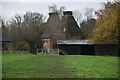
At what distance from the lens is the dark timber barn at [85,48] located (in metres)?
33.4

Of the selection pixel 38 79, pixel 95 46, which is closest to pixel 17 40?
pixel 95 46

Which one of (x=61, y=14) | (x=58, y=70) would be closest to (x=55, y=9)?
(x=61, y=14)

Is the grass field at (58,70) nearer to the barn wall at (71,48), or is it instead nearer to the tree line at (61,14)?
the tree line at (61,14)

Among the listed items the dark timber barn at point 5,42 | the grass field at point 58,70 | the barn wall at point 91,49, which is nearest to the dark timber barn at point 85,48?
the barn wall at point 91,49

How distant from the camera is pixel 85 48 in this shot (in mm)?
35844

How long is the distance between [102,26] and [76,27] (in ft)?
63.3

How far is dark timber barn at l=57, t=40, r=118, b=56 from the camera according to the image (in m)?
33.4

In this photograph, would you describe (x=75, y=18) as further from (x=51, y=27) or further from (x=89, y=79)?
(x=89, y=79)

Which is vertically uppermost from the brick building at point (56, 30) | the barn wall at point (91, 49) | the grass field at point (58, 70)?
the brick building at point (56, 30)

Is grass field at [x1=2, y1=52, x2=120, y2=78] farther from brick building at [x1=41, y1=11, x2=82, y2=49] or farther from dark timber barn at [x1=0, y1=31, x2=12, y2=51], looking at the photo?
brick building at [x1=41, y1=11, x2=82, y2=49]

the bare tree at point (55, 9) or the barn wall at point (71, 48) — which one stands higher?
the bare tree at point (55, 9)

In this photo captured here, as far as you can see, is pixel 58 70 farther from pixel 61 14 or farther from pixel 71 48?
pixel 61 14

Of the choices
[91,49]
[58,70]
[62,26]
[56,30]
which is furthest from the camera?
[62,26]

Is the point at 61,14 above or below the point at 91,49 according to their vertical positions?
above
